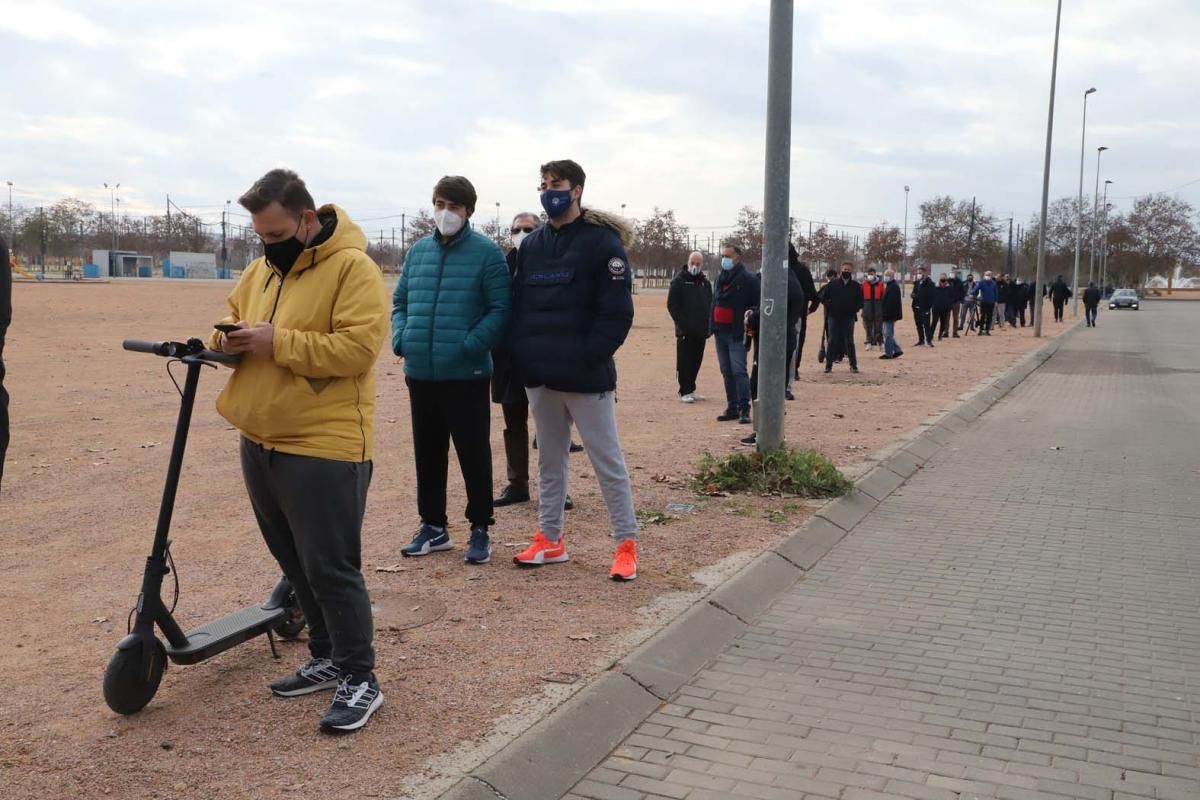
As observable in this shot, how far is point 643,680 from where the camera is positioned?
4.51 metres

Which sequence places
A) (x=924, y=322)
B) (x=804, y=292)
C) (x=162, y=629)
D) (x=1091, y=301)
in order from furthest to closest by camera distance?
1. (x=1091, y=301)
2. (x=924, y=322)
3. (x=804, y=292)
4. (x=162, y=629)

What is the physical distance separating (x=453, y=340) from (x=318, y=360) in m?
2.16

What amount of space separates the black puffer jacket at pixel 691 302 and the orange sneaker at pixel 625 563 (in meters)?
8.00

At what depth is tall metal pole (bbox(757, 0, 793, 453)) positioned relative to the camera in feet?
28.3

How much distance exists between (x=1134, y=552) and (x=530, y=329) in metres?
4.14

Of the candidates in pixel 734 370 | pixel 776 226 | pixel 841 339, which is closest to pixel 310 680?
pixel 776 226

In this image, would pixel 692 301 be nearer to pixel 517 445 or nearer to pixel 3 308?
pixel 517 445

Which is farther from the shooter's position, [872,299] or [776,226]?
[872,299]

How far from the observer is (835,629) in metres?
5.41

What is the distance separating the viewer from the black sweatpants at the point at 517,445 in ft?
25.5

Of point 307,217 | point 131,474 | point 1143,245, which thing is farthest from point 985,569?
point 1143,245

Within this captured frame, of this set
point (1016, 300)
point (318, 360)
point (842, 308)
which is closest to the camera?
point (318, 360)

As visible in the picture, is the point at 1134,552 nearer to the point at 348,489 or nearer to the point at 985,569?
the point at 985,569

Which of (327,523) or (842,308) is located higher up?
(842,308)
